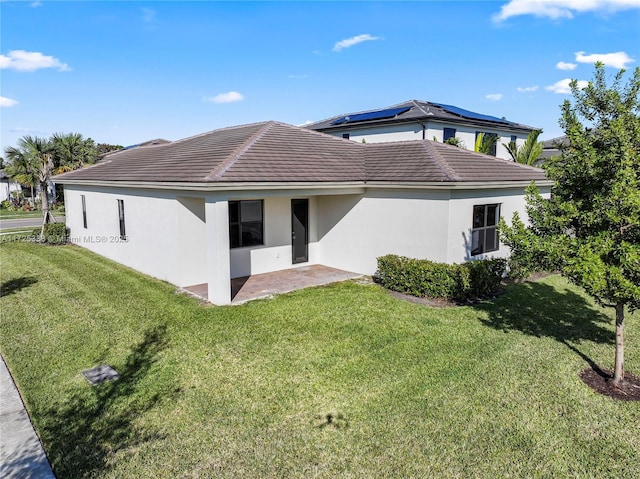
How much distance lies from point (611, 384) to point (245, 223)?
9.81 m

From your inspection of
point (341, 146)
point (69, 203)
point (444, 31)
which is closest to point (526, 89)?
point (444, 31)

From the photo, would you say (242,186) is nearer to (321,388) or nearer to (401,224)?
(401,224)

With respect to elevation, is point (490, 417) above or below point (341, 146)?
below

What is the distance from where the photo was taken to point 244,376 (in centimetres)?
640

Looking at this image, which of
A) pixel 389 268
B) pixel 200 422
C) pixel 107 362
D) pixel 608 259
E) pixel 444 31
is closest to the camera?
pixel 200 422

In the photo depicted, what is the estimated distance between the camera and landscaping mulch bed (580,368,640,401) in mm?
5906

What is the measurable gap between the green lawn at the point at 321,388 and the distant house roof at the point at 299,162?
343 cm

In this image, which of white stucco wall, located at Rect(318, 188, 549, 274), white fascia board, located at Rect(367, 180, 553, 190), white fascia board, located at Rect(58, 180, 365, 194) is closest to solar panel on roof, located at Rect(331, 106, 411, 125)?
white stucco wall, located at Rect(318, 188, 549, 274)

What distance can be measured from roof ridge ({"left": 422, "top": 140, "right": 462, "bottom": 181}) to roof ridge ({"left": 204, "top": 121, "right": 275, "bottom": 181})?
529 cm

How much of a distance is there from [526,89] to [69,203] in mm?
26138

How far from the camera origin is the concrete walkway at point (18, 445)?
428 cm

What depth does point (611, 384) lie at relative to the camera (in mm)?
6176

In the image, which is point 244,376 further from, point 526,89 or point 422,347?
point 526,89

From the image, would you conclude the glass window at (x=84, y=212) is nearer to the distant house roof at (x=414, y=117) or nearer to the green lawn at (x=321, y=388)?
the green lawn at (x=321, y=388)
